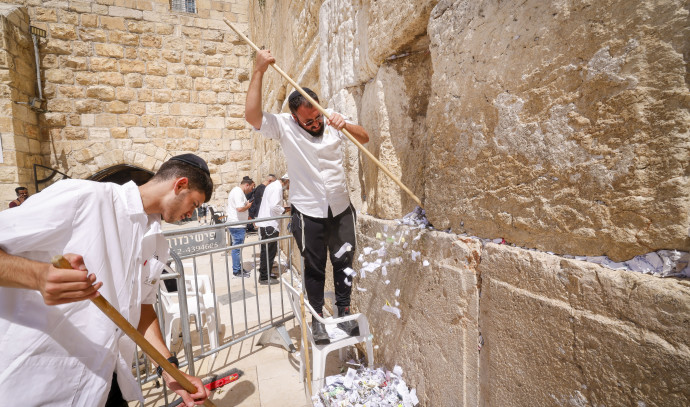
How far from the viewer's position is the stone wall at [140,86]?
8.02 m

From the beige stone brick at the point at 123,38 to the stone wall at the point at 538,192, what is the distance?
9.66 meters

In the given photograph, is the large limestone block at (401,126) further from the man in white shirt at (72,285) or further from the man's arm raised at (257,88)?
the man in white shirt at (72,285)

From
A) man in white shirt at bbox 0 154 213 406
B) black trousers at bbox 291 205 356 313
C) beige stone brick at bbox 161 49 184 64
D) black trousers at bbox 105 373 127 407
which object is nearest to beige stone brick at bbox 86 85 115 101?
beige stone brick at bbox 161 49 184 64

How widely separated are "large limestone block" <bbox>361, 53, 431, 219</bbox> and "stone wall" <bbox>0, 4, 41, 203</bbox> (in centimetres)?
915

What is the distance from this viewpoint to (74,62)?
8102mm

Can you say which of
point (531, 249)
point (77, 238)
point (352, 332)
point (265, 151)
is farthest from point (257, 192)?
point (531, 249)

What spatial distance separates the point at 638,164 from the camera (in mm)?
931

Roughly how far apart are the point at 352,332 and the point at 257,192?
14.5ft

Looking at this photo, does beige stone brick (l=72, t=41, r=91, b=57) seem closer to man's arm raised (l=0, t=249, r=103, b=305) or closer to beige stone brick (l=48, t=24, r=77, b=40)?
beige stone brick (l=48, t=24, r=77, b=40)

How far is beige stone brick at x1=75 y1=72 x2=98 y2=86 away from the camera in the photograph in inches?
322

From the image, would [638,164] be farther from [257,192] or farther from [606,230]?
[257,192]

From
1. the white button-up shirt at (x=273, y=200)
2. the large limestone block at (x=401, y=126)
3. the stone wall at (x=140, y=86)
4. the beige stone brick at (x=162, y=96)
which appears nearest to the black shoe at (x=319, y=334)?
the large limestone block at (x=401, y=126)

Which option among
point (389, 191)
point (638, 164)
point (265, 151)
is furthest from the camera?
point (265, 151)

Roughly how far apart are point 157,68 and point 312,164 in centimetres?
916
